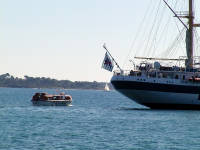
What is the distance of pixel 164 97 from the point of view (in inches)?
3533

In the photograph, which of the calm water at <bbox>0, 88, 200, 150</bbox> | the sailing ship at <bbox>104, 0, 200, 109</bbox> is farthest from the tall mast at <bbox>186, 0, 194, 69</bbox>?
the calm water at <bbox>0, 88, 200, 150</bbox>

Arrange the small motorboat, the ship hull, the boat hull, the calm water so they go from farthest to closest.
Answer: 1. the small motorboat
2. the boat hull
3. the ship hull
4. the calm water

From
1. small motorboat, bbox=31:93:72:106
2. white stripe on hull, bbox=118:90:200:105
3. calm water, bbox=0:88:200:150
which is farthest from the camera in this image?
small motorboat, bbox=31:93:72:106

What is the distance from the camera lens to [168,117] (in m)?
75.9

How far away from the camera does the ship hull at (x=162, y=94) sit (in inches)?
3514

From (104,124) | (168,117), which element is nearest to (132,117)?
(168,117)

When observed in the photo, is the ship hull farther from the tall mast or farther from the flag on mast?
the tall mast

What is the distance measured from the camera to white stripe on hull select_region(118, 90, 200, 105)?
8950 centimetres

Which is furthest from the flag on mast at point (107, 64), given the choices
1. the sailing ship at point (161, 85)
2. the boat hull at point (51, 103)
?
the boat hull at point (51, 103)

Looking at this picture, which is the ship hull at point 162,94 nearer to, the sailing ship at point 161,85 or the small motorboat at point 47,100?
the sailing ship at point 161,85

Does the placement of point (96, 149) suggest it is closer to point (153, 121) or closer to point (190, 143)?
point (190, 143)

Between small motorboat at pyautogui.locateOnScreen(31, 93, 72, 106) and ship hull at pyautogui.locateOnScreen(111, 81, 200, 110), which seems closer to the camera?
ship hull at pyautogui.locateOnScreen(111, 81, 200, 110)

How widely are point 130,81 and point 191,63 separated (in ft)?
44.6

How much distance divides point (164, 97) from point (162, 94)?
69 cm
